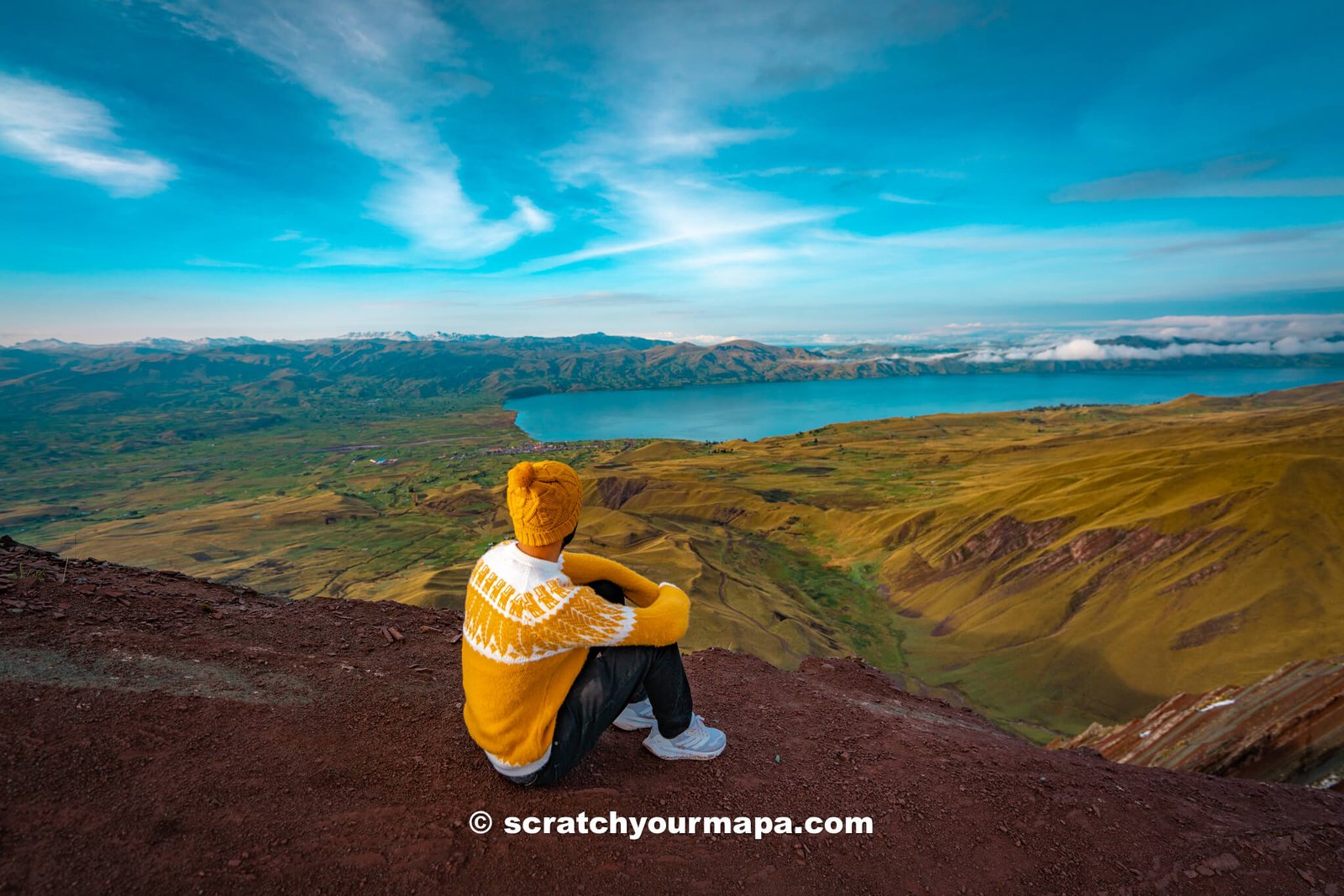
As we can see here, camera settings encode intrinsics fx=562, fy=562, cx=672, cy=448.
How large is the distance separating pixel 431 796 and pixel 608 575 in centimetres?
188

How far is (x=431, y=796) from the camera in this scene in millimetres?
3828

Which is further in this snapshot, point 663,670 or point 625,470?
point 625,470

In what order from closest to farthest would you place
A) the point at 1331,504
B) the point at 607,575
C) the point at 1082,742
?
the point at 607,575, the point at 1082,742, the point at 1331,504

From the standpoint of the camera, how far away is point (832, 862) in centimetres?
384

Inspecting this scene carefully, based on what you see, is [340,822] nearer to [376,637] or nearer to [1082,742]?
[376,637]

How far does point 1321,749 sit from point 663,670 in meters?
9.64

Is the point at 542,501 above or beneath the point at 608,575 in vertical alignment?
above

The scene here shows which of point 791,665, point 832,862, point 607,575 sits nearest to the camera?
point 832,862

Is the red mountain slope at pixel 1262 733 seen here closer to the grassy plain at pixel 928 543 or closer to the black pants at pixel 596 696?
the black pants at pixel 596 696

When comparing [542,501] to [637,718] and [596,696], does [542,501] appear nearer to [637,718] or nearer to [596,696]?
[596,696]

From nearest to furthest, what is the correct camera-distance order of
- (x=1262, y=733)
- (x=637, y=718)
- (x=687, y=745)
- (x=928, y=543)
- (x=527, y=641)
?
(x=527, y=641), (x=687, y=745), (x=637, y=718), (x=1262, y=733), (x=928, y=543)

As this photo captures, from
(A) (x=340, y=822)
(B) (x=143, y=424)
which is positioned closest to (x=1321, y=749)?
(A) (x=340, y=822)

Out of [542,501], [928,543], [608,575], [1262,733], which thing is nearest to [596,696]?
[608,575]

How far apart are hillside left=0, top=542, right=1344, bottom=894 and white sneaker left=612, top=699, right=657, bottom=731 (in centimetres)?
15
